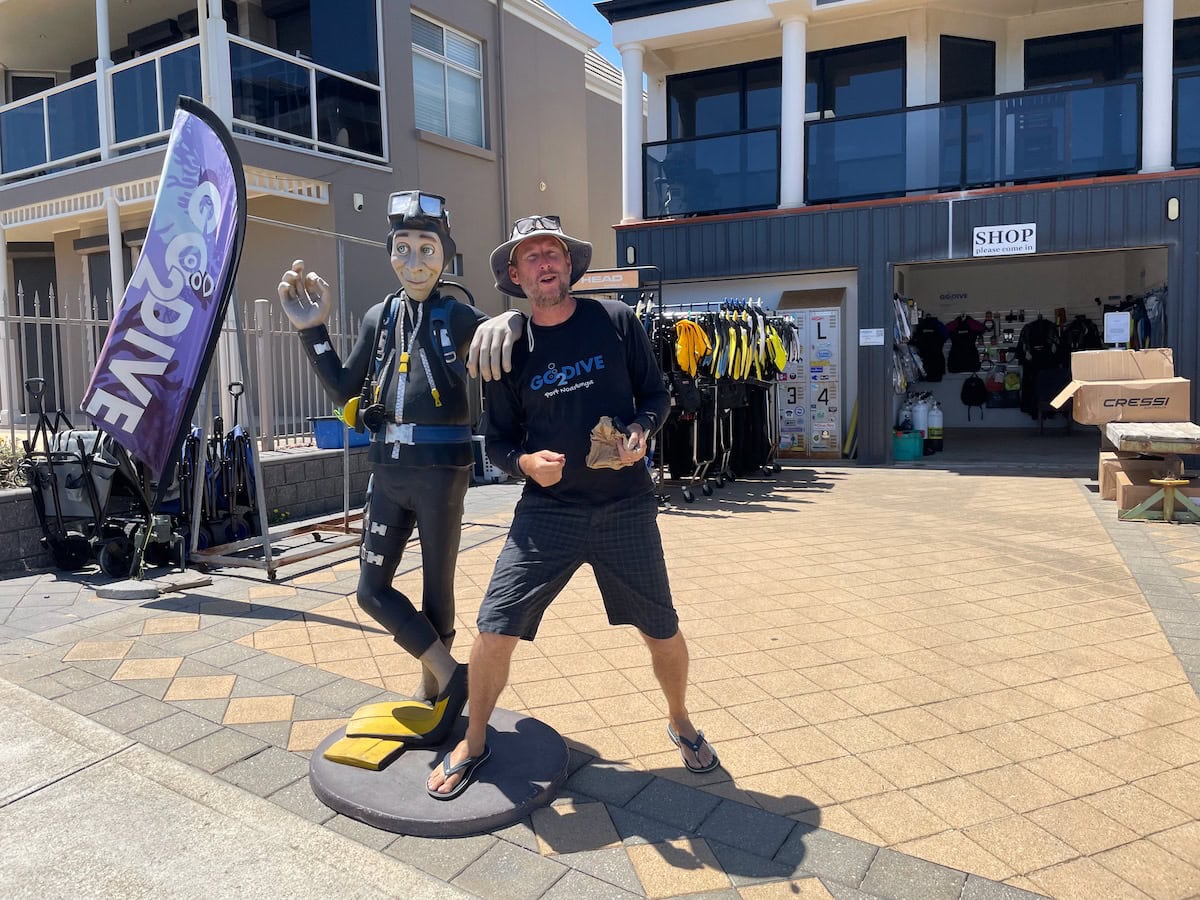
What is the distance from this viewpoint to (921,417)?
12.3 metres

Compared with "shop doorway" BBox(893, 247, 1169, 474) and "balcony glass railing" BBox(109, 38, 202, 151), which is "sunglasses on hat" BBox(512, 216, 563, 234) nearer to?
"balcony glass railing" BBox(109, 38, 202, 151)

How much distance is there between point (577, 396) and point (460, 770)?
126cm

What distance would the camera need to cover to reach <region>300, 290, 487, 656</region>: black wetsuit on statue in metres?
3.11

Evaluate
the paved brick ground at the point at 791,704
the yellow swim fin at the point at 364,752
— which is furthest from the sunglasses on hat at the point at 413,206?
the paved brick ground at the point at 791,704

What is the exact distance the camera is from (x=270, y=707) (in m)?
3.64

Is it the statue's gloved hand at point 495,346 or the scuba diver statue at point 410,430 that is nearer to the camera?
the statue's gloved hand at point 495,346

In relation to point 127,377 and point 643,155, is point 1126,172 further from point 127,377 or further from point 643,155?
point 127,377

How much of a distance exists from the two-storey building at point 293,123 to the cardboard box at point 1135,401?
291 inches

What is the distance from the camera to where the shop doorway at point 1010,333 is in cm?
1521

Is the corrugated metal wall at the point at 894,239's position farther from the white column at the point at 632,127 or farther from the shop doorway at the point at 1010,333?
the shop doorway at the point at 1010,333

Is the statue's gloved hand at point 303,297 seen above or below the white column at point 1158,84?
below

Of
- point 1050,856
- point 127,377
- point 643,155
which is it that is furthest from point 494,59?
point 1050,856

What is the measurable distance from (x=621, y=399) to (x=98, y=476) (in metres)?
4.57

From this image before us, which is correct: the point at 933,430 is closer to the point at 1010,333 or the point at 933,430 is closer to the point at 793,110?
the point at 793,110
